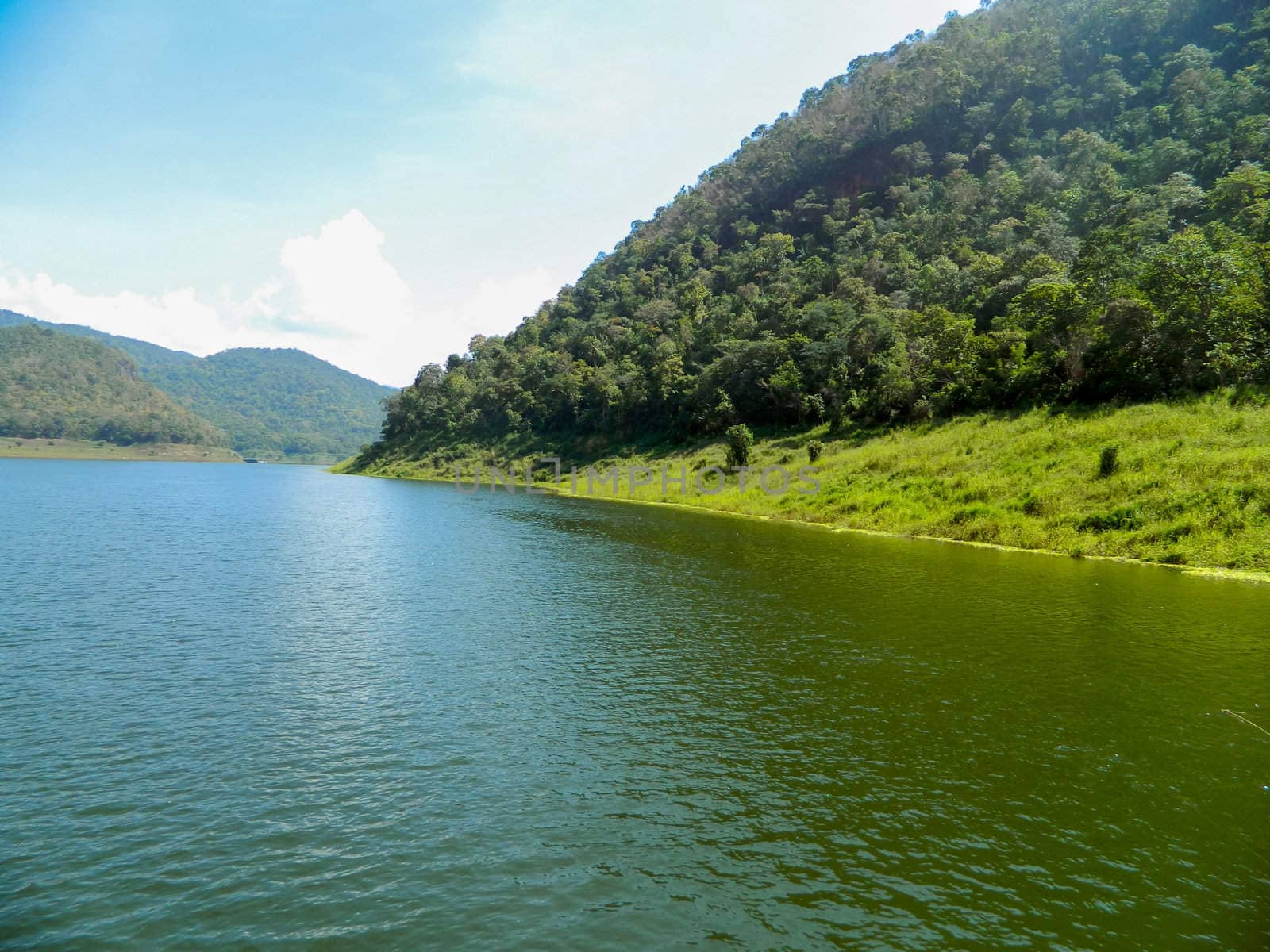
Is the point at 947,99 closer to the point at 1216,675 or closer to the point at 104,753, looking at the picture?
the point at 1216,675

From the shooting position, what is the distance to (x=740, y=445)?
82875mm

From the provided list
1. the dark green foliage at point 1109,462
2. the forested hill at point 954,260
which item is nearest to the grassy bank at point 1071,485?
the dark green foliage at point 1109,462

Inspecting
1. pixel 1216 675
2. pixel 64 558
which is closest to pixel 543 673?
pixel 1216 675

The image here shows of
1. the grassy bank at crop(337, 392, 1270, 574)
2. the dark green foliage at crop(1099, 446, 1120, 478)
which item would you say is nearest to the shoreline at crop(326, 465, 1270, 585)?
the grassy bank at crop(337, 392, 1270, 574)

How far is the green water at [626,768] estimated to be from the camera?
31.7 feet

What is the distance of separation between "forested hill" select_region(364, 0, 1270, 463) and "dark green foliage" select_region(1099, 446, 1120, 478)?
15316mm

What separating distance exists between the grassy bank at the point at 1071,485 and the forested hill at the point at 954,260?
7.00m

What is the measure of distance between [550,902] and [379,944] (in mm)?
2378

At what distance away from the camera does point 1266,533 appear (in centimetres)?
3609

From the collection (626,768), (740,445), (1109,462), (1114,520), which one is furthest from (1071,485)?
(626,768)

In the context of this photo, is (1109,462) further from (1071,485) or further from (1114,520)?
(1114,520)

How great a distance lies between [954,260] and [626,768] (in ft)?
380

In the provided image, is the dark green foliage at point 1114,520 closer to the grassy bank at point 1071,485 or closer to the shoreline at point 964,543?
the grassy bank at point 1071,485

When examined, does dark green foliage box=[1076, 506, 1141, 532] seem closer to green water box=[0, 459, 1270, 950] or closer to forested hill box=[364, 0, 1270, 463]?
green water box=[0, 459, 1270, 950]
